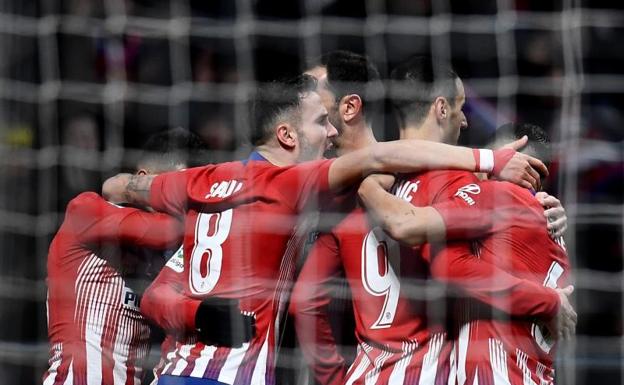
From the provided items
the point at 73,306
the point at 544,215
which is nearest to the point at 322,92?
Answer: the point at 544,215

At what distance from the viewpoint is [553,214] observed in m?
2.30

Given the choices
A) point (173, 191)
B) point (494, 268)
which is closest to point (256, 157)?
point (173, 191)

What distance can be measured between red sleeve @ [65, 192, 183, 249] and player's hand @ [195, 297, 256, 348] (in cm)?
24

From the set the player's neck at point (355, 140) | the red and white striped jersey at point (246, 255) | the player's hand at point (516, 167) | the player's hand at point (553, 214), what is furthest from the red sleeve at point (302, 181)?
the player's hand at point (553, 214)

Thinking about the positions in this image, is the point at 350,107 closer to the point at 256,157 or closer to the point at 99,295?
the point at 256,157

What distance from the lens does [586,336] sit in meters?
2.84

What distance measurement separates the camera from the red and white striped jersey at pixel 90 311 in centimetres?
267

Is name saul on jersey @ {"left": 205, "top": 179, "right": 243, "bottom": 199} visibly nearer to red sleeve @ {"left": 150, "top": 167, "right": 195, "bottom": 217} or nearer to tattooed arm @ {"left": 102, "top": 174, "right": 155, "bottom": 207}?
red sleeve @ {"left": 150, "top": 167, "right": 195, "bottom": 217}

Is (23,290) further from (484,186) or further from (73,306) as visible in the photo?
(484,186)

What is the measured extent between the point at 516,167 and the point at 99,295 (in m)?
1.08

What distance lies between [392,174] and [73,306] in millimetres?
907

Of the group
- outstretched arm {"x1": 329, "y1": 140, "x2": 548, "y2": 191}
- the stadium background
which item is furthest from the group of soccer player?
the stadium background

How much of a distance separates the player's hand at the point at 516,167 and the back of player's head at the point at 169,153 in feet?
2.57

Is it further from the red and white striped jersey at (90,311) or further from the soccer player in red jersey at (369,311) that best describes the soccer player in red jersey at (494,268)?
the red and white striped jersey at (90,311)
